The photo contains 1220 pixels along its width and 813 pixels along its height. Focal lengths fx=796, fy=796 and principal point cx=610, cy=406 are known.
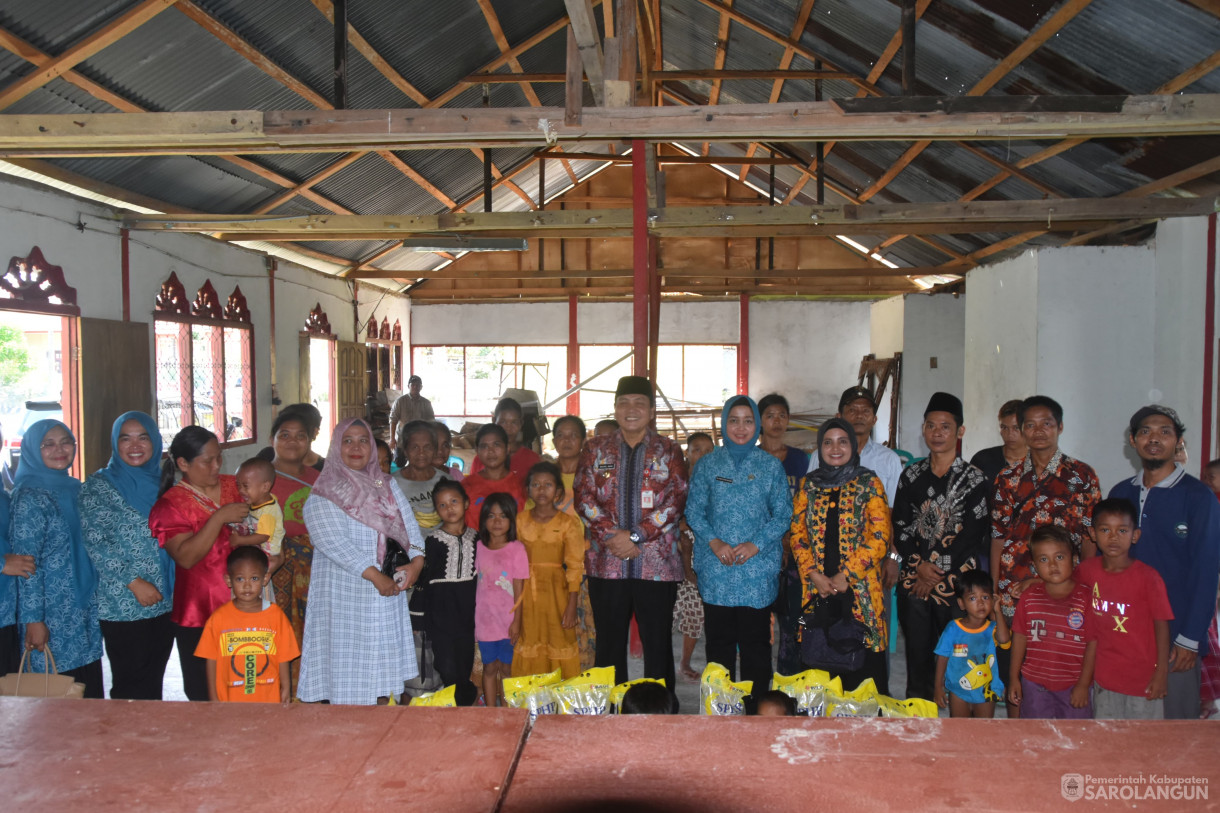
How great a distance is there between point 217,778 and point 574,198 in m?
12.5

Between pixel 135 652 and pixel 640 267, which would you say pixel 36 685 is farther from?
pixel 640 267

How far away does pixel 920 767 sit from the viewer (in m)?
0.62

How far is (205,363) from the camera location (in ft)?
24.4

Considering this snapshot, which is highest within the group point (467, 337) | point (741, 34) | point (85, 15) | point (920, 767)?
point (741, 34)

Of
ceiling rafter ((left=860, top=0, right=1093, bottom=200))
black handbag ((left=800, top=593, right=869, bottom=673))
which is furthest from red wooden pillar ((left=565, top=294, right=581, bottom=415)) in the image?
black handbag ((left=800, top=593, right=869, bottom=673))

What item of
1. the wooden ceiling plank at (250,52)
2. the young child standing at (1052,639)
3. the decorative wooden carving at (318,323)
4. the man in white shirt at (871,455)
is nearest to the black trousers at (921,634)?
the man in white shirt at (871,455)

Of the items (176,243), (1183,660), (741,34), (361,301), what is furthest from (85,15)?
(361,301)

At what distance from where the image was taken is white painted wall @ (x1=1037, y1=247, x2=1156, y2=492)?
6.38 meters

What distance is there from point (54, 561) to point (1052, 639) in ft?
10.4

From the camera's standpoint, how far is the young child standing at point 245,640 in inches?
96.1

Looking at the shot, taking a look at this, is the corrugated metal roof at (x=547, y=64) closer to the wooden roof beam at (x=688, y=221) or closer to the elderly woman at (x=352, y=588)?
the wooden roof beam at (x=688, y=221)

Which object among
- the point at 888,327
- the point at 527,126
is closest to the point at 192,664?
the point at 527,126

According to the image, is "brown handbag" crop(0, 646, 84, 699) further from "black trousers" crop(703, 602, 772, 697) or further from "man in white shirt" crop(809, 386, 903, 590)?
"man in white shirt" crop(809, 386, 903, 590)

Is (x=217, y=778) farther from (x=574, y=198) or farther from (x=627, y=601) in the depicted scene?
(x=574, y=198)
